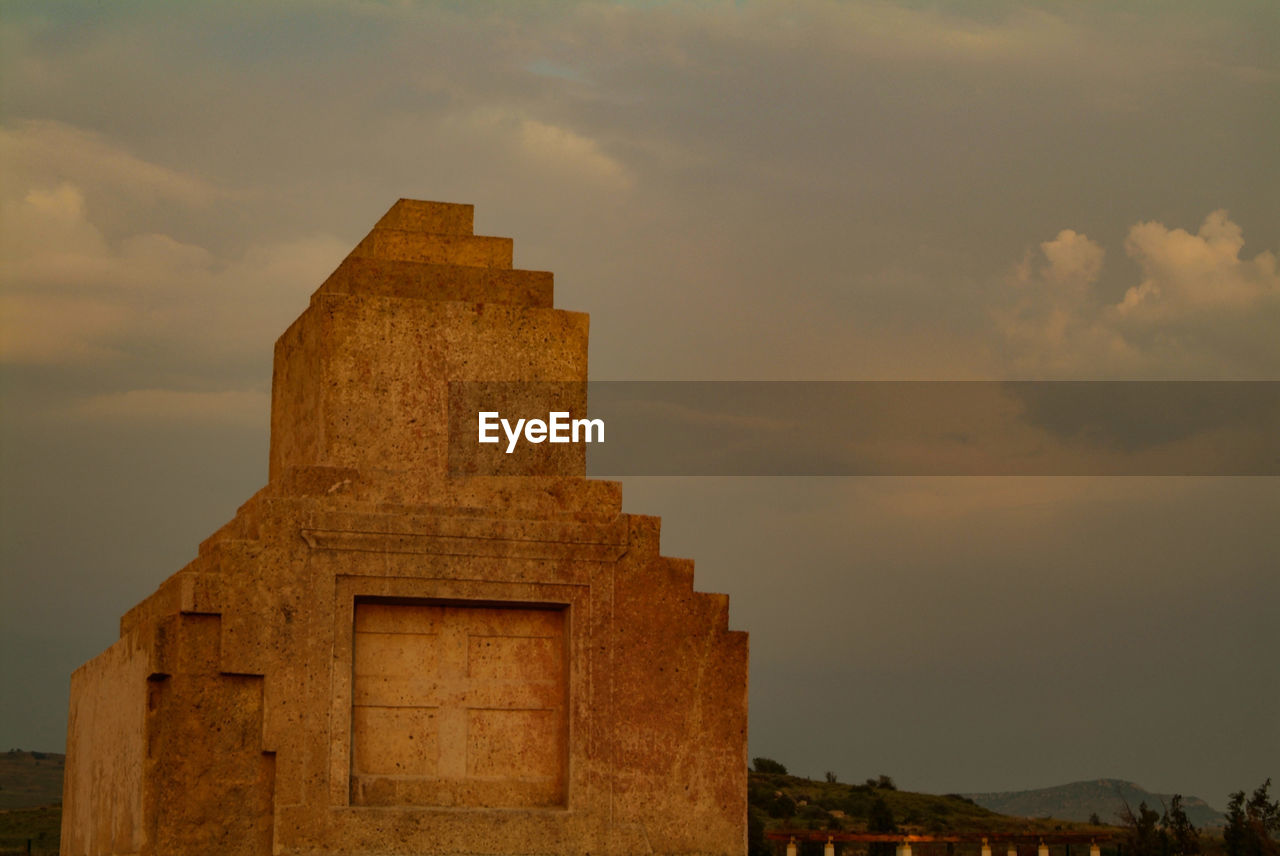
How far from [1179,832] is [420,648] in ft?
86.0

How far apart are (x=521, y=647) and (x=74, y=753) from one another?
17.5ft

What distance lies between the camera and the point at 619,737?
12586 millimetres

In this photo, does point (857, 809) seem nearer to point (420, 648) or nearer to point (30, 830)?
point (30, 830)

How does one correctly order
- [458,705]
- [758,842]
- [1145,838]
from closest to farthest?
[458,705] < [758,842] < [1145,838]

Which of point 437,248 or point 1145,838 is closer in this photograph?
point 437,248

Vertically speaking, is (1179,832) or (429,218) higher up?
(429,218)

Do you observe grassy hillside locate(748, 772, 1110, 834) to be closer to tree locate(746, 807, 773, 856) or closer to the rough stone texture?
tree locate(746, 807, 773, 856)

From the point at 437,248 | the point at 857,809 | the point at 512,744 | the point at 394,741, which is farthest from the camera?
the point at 857,809

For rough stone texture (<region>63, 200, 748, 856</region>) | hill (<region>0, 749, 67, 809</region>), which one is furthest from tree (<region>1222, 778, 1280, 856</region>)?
hill (<region>0, 749, 67, 809</region>)

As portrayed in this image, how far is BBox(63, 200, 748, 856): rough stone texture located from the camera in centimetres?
1177

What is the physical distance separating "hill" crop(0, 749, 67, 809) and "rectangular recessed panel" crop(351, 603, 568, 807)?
49.4 metres

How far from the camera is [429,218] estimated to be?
45.1 ft

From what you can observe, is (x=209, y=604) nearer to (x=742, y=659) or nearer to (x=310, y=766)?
(x=310, y=766)

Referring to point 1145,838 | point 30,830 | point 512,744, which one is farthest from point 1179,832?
point 30,830
